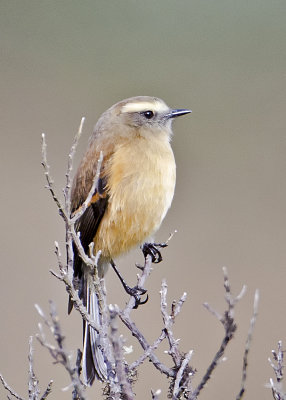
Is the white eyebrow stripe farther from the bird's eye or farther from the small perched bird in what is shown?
the small perched bird

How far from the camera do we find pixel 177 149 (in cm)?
1098

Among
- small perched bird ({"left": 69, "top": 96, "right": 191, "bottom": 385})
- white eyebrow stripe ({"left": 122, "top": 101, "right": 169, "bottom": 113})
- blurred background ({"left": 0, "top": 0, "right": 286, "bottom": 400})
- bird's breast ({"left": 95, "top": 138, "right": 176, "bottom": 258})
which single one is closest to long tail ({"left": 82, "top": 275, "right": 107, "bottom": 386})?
small perched bird ({"left": 69, "top": 96, "right": 191, "bottom": 385})

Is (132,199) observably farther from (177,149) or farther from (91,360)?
(177,149)

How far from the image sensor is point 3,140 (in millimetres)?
11406

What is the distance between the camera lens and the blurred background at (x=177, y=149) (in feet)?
26.0

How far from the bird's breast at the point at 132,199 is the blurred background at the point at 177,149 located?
0.87 ft

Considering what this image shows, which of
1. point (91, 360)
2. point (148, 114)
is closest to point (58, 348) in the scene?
point (91, 360)

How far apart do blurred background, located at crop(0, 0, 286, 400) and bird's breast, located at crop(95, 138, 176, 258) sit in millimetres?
266

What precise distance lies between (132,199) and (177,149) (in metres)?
6.48

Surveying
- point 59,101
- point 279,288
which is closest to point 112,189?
point 279,288

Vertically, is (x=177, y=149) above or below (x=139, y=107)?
above

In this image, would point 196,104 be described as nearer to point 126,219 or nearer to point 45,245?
point 45,245

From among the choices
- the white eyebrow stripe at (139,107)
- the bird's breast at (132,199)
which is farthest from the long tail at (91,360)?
the white eyebrow stripe at (139,107)

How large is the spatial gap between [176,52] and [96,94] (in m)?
3.05
